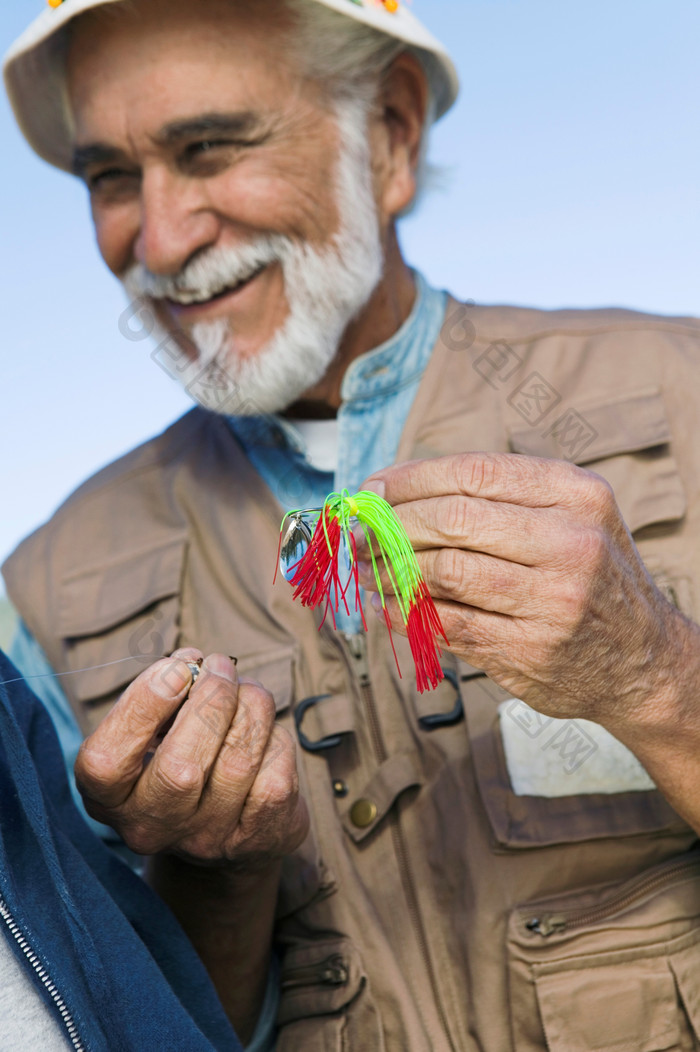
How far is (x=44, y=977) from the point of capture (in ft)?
3.97

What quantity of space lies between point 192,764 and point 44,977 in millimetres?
380

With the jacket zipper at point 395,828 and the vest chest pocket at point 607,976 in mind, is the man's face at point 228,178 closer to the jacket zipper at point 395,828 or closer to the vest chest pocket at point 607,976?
the jacket zipper at point 395,828

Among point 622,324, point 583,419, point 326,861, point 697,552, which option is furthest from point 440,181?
point 326,861

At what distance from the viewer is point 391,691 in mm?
2148

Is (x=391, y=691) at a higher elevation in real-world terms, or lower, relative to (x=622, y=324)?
lower

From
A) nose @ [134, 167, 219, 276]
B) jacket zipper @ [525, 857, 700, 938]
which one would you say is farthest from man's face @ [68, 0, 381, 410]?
jacket zipper @ [525, 857, 700, 938]

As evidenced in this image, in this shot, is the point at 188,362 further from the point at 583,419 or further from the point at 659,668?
the point at 659,668

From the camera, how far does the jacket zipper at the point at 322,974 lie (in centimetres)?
199

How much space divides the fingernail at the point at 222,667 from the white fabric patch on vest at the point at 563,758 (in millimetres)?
716

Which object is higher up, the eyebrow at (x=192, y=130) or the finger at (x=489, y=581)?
the eyebrow at (x=192, y=130)

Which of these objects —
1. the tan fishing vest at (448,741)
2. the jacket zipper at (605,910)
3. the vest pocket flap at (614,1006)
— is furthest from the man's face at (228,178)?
the vest pocket flap at (614,1006)

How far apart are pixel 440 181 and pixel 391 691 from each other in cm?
157

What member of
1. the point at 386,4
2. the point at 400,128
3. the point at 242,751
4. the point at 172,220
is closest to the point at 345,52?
the point at 386,4

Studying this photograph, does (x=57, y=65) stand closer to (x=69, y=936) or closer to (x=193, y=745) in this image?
(x=193, y=745)
